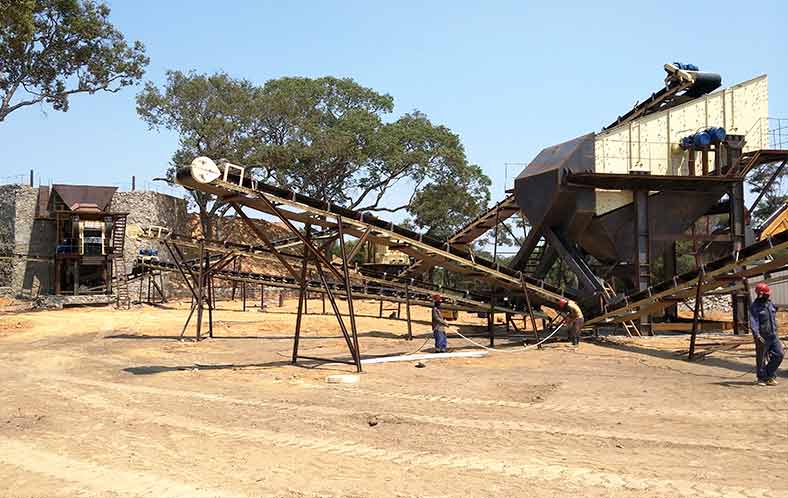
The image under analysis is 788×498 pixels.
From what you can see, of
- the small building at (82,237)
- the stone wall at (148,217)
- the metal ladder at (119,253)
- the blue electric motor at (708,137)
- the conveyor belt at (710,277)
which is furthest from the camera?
the stone wall at (148,217)

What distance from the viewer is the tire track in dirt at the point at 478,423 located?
726 centimetres

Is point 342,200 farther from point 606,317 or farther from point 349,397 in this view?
point 349,397

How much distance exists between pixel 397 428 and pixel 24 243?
36.8 metres

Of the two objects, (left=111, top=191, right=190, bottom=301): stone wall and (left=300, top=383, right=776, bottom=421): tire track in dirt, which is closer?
(left=300, top=383, right=776, bottom=421): tire track in dirt

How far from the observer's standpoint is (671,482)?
5891 mm

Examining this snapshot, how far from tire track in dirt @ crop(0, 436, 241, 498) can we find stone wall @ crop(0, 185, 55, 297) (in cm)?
3439

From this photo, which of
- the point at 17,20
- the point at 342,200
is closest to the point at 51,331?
the point at 17,20

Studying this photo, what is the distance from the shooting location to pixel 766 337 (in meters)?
11.0

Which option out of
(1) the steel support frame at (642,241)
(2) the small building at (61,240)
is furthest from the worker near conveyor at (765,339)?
(2) the small building at (61,240)

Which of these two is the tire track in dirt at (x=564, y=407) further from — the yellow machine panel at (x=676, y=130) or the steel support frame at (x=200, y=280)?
the yellow machine panel at (x=676, y=130)

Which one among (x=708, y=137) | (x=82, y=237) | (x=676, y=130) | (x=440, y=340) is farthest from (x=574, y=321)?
(x=82, y=237)

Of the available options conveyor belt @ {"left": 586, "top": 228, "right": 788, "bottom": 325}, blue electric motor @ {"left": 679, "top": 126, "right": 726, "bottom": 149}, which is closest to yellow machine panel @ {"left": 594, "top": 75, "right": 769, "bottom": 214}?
blue electric motor @ {"left": 679, "top": 126, "right": 726, "bottom": 149}

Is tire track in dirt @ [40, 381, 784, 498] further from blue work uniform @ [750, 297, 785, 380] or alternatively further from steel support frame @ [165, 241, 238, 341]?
steel support frame @ [165, 241, 238, 341]

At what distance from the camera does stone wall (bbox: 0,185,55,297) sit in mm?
37875
